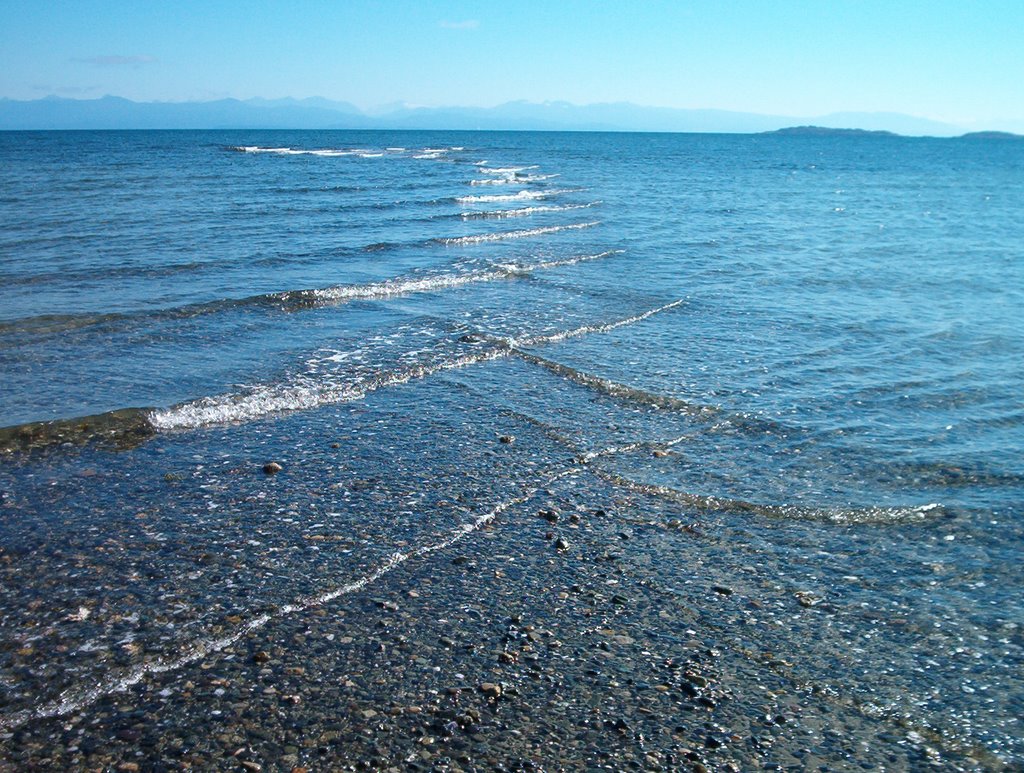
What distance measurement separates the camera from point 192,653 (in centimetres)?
584

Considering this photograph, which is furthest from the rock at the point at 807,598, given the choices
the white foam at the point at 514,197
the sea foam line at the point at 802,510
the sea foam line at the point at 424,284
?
the white foam at the point at 514,197

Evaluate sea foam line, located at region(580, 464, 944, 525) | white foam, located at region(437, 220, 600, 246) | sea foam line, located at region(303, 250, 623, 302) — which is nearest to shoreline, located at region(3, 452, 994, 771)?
sea foam line, located at region(580, 464, 944, 525)

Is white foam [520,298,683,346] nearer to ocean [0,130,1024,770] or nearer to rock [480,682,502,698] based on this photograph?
ocean [0,130,1024,770]

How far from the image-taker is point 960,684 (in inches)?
230

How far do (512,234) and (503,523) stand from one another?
21.7m

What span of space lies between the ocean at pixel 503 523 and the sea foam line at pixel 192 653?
1.0 inches

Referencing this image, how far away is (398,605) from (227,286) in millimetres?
14032

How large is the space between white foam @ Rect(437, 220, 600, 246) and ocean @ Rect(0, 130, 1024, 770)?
656 cm

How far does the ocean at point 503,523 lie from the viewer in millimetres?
5285

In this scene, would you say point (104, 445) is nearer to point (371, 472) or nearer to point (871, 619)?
point (371, 472)

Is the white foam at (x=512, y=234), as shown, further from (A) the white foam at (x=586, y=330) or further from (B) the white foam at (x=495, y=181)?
(B) the white foam at (x=495, y=181)

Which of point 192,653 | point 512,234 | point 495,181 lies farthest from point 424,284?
point 495,181

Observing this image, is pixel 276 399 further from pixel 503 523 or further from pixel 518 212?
pixel 518 212

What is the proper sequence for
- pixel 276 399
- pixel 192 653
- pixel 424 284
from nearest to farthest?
pixel 192 653, pixel 276 399, pixel 424 284
